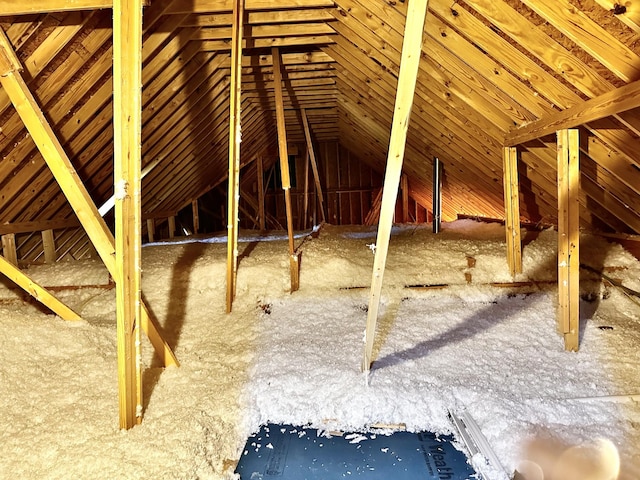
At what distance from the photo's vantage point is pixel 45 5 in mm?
2418

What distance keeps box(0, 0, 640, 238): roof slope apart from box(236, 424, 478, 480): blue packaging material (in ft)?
6.63

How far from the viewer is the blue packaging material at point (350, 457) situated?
2133mm

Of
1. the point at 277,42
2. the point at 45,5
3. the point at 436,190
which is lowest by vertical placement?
the point at 436,190

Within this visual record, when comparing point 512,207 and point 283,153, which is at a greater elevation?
point 283,153

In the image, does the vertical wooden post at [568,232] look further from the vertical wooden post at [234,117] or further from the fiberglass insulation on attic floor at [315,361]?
the vertical wooden post at [234,117]

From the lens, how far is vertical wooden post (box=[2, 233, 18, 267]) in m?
4.35

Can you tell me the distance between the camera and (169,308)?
4.06m

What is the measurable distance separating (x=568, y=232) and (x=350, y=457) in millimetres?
2036

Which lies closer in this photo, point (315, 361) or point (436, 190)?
point (315, 361)

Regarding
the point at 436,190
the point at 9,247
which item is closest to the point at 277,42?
the point at 436,190

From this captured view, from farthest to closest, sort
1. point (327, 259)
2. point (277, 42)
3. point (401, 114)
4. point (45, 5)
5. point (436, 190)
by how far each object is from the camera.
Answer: point (436, 190) → point (327, 259) → point (277, 42) → point (45, 5) → point (401, 114)

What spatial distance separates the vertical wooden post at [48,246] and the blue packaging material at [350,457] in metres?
3.91

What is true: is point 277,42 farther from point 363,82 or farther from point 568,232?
point 568,232

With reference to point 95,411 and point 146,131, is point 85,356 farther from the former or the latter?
point 146,131
